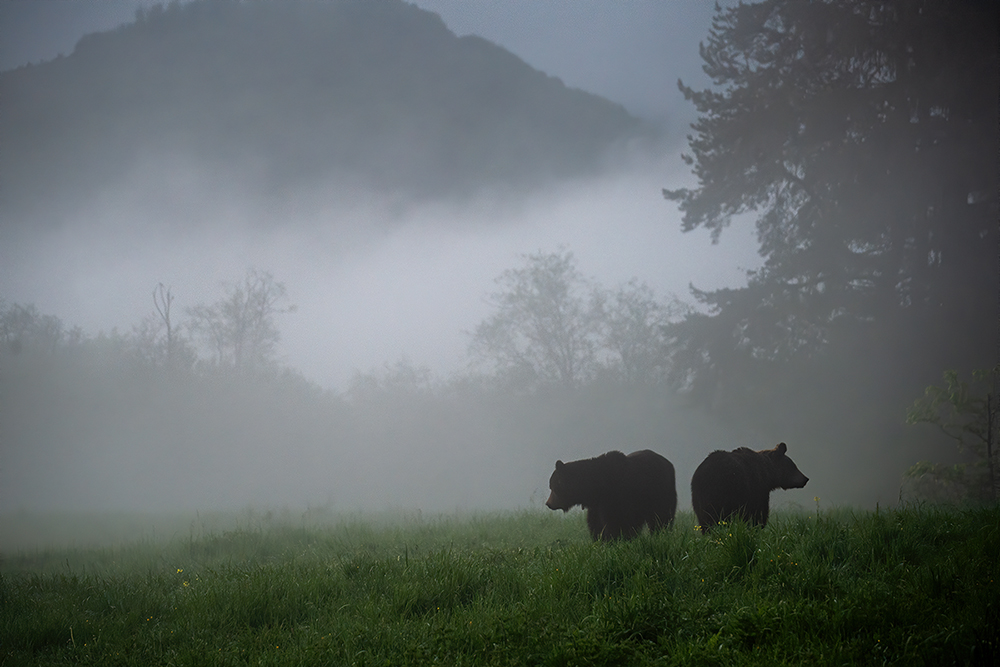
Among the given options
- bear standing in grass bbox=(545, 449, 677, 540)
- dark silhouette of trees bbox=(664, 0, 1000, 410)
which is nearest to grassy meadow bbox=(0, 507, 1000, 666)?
bear standing in grass bbox=(545, 449, 677, 540)

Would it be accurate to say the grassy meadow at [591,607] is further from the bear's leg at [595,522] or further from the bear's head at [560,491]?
the bear's leg at [595,522]

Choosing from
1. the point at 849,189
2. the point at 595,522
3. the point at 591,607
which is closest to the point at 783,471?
the point at 595,522

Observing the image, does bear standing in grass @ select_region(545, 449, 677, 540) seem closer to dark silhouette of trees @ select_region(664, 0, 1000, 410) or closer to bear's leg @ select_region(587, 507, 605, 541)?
bear's leg @ select_region(587, 507, 605, 541)

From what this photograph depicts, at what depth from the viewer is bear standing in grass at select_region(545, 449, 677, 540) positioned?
299 inches

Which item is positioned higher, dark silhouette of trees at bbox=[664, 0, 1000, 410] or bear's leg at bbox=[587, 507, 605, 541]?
dark silhouette of trees at bbox=[664, 0, 1000, 410]

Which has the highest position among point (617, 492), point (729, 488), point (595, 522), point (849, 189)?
point (849, 189)

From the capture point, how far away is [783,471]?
315 inches

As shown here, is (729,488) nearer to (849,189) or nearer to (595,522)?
Result: (595,522)

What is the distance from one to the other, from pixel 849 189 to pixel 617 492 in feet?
46.1

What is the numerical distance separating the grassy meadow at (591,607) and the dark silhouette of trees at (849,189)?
1070cm

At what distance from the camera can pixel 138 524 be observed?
17.8 m

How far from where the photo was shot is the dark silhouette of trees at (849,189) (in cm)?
1420

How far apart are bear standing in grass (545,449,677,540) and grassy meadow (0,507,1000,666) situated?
60.0 inches

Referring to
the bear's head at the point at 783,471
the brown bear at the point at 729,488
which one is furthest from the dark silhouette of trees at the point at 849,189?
the brown bear at the point at 729,488
